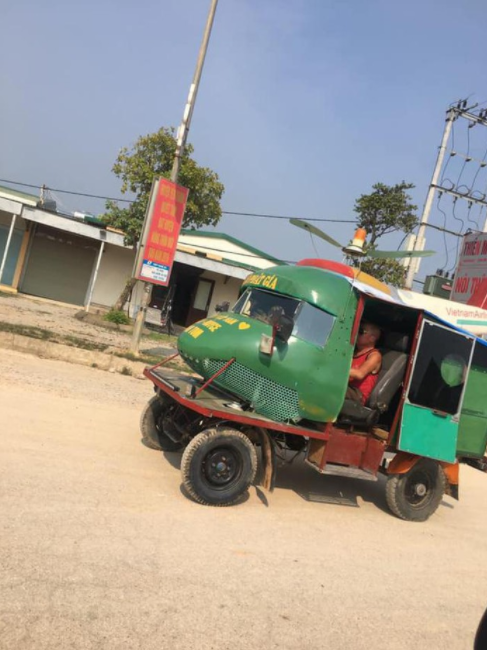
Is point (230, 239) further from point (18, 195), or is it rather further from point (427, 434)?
point (427, 434)

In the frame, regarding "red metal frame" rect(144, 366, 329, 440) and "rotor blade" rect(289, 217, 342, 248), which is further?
"rotor blade" rect(289, 217, 342, 248)

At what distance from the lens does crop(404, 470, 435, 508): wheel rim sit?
241 inches

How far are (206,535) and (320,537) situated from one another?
4.05 ft

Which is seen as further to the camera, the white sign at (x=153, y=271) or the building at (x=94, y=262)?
the building at (x=94, y=262)

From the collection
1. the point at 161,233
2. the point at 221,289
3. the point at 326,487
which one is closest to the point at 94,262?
the point at 221,289

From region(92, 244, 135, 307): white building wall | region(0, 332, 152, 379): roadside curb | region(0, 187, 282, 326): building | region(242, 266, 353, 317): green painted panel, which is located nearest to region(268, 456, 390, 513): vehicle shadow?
region(242, 266, 353, 317): green painted panel

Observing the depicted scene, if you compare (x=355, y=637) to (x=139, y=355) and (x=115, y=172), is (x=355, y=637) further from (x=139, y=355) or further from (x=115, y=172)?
(x=115, y=172)

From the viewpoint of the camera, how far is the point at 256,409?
17.3 ft

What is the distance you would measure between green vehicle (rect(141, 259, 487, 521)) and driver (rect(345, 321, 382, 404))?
12cm

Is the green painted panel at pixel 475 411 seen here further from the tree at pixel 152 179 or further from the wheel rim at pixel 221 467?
the tree at pixel 152 179

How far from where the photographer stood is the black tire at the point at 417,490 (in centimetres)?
600

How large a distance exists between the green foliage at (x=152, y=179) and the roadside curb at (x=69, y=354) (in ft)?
28.5

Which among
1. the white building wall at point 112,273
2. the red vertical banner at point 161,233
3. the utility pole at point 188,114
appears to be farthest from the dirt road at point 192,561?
the white building wall at point 112,273

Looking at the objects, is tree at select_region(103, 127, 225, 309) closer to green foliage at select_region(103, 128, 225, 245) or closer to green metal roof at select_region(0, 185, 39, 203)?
green foliage at select_region(103, 128, 225, 245)
